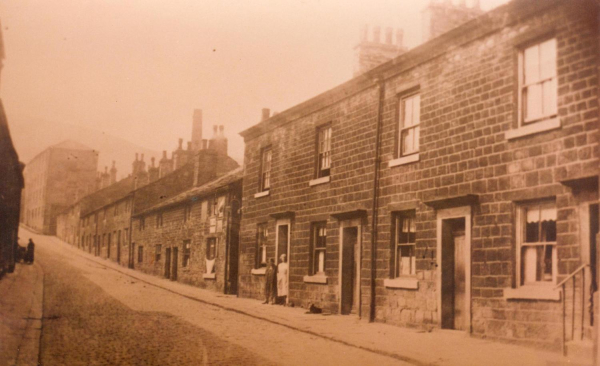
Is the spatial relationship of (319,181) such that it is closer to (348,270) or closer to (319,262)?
(319,262)

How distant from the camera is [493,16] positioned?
38.2ft

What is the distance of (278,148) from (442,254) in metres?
9.61

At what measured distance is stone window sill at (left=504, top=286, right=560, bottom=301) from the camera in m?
9.98

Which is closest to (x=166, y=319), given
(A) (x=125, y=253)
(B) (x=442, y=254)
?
(B) (x=442, y=254)

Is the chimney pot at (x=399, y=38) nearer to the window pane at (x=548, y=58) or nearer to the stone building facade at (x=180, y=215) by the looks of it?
the window pane at (x=548, y=58)

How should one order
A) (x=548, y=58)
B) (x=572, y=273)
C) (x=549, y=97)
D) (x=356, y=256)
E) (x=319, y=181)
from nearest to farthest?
(x=572, y=273) → (x=549, y=97) → (x=548, y=58) → (x=356, y=256) → (x=319, y=181)

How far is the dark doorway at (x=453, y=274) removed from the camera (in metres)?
12.6

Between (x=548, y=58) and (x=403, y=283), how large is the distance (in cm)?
600

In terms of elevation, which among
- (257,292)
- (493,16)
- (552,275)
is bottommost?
(257,292)

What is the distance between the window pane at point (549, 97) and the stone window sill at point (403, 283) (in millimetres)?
4918

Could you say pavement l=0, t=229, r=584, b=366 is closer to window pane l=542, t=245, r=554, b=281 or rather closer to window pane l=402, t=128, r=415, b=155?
window pane l=542, t=245, r=554, b=281

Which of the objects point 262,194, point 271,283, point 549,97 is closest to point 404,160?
point 549,97

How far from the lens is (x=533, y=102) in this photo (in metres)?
11.0

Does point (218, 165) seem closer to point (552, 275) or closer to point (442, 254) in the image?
point (442, 254)
